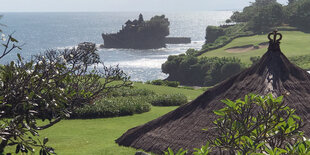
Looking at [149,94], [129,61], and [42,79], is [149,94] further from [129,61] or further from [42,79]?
[129,61]

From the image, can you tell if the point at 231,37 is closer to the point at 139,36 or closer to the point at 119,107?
the point at 139,36

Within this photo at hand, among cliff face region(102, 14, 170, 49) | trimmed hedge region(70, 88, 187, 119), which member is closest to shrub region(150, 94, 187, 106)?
trimmed hedge region(70, 88, 187, 119)

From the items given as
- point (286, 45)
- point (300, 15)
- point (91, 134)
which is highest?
point (300, 15)

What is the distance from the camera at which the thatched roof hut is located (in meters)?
13.3

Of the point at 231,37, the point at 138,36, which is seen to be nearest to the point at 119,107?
the point at 231,37

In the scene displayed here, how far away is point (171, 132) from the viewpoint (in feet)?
46.5

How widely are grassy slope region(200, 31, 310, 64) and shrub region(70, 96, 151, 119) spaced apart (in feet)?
187

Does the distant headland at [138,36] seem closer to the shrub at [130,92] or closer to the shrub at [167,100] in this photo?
the shrub at [130,92]

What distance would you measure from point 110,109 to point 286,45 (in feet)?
224

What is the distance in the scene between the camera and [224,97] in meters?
14.0

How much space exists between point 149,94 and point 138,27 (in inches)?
4684

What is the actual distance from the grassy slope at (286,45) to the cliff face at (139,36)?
163 ft

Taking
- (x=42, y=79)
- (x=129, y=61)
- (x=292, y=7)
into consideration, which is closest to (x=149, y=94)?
(x=42, y=79)

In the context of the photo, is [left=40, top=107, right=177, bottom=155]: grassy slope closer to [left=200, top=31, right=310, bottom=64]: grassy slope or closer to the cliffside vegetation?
the cliffside vegetation
